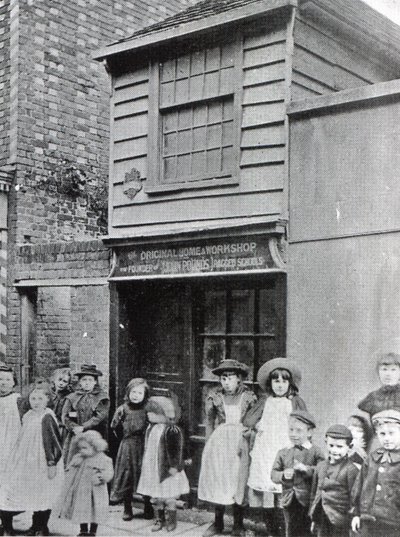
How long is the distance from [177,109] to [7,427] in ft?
Result: 12.5

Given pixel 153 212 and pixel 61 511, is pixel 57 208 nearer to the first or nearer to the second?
pixel 153 212

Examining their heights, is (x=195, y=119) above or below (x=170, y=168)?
above

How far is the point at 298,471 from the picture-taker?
5500mm

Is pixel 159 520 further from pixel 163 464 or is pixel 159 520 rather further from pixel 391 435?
pixel 391 435

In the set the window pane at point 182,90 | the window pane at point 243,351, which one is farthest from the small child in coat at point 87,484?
the window pane at point 182,90

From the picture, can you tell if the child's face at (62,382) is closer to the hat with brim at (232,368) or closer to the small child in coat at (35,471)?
the small child in coat at (35,471)

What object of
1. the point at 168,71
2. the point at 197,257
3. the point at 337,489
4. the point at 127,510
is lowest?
the point at 127,510

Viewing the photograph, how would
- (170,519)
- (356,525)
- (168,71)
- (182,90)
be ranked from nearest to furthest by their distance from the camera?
(356,525) → (170,519) → (182,90) → (168,71)

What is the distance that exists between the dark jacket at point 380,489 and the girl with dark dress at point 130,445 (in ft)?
9.11

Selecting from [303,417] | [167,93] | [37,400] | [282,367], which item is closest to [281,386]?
[282,367]

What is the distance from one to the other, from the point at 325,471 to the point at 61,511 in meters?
2.66

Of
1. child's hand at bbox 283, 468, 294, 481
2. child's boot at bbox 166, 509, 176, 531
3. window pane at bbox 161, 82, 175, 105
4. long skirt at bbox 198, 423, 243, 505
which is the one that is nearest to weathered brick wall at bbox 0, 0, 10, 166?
window pane at bbox 161, 82, 175, 105

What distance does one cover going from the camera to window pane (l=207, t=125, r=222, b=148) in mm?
7430

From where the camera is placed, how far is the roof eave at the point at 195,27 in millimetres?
6816
